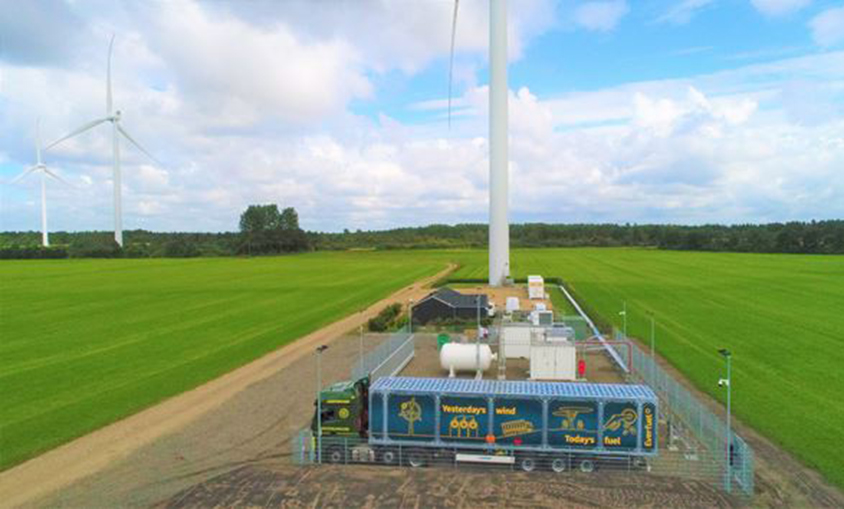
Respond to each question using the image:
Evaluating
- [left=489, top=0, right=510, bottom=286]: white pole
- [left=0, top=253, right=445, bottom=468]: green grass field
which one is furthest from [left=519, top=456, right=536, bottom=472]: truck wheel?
[left=489, top=0, right=510, bottom=286]: white pole

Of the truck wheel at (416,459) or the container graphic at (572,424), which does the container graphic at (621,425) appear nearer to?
the container graphic at (572,424)

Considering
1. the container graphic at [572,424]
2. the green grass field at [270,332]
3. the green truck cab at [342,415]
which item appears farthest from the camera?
the green grass field at [270,332]

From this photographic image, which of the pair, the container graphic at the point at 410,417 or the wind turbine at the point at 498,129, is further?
the wind turbine at the point at 498,129

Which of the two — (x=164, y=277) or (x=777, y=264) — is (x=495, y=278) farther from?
(x=777, y=264)

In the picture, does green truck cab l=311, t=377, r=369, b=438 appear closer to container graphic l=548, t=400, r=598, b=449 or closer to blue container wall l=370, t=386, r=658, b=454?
blue container wall l=370, t=386, r=658, b=454

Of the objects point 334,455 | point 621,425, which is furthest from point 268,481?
point 621,425

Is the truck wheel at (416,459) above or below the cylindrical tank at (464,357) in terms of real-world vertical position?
below

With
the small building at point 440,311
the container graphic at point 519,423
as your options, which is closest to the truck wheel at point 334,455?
the container graphic at point 519,423
